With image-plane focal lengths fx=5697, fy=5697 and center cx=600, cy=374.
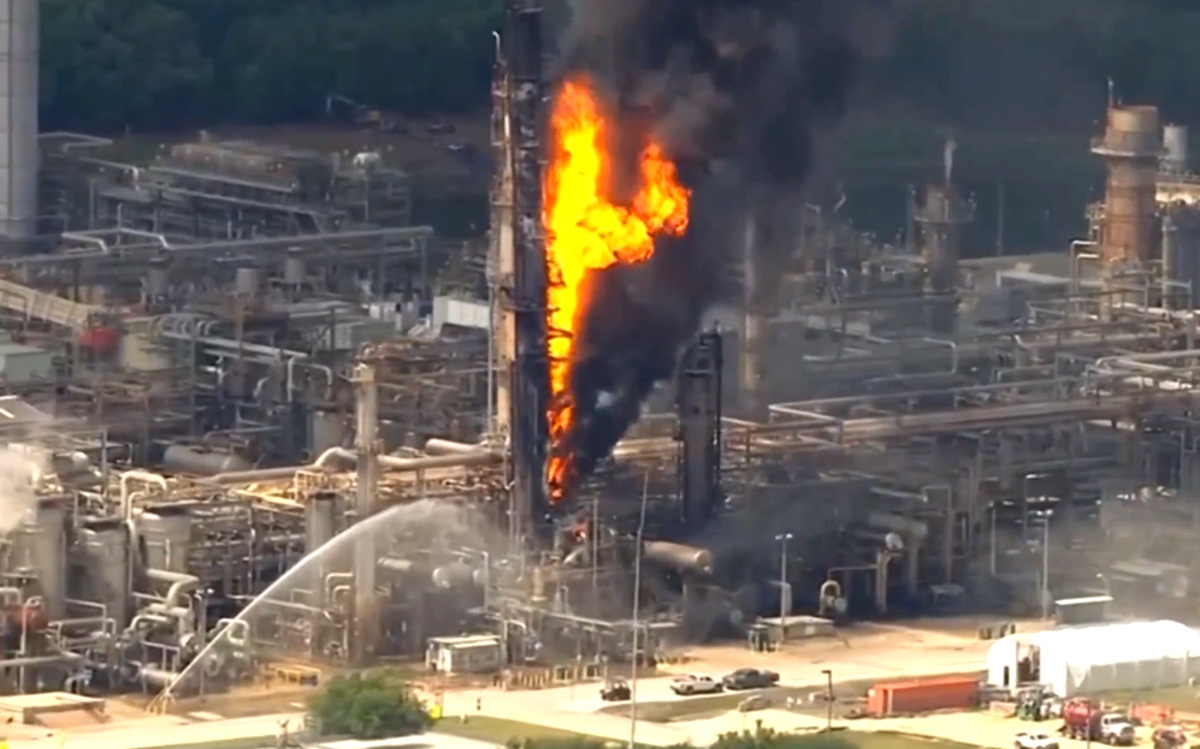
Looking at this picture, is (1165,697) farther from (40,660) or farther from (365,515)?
(40,660)

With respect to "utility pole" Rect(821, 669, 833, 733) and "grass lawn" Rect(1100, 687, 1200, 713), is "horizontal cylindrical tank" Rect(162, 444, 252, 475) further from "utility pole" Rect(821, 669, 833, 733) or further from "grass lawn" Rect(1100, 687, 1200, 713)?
"grass lawn" Rect(1100, 687, 1200, 713)

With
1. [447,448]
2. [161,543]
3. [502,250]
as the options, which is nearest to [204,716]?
[161,543]

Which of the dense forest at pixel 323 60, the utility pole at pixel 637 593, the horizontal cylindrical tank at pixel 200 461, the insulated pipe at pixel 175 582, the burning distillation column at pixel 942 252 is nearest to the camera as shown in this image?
the utility pole at pixel 637 593

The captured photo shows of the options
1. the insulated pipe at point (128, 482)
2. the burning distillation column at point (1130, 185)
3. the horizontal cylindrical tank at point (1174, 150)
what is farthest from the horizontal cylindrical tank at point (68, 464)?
the horizontal cylindrical tank at point (1174, 150)

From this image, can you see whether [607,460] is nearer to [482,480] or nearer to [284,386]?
[482,480]

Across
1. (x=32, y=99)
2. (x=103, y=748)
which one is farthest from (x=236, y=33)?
(x=103, y=748)

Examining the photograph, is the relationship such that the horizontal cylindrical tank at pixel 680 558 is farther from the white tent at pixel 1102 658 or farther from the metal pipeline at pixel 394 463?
the white tent at pixel 1102 658
